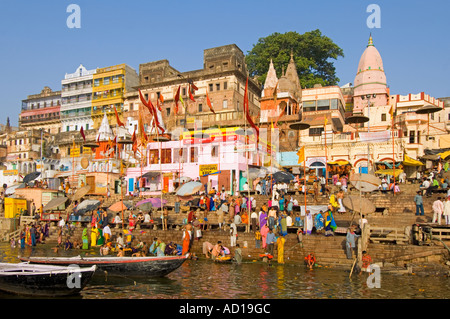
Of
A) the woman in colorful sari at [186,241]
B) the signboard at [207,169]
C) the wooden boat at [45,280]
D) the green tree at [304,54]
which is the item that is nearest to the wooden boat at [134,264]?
the wooden boat at [45,280]

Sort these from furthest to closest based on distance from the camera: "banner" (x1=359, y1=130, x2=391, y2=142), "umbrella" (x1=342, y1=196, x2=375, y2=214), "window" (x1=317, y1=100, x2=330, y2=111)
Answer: "window" (x1=317, y1=100, x2=330, y2=111)
"banner" (x1=359, y1=130, x2=391, y2=142)
"umbrella" (x1=342, y1=196, x2=375, y2=214)

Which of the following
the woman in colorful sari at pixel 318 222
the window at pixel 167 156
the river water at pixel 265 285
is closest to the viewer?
the river water at pixel 265 285

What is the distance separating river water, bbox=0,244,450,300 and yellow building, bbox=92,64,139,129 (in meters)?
39.7

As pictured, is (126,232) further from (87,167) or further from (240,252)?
(87,167)

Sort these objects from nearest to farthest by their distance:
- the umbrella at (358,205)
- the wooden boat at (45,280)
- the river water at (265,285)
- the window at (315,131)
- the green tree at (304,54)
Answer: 1. the wooden boat at (45,280)
2. the river water at (265,285)
3. the umbrella at (358,205)
4. the window at (315,131)
5. the green tree at (304,54)

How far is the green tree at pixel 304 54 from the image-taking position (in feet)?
165

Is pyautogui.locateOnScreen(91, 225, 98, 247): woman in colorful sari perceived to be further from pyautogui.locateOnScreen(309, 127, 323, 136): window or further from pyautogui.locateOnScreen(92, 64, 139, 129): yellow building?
pyautogui.locateOnScreen(92, 64, 139, 129): yellow building

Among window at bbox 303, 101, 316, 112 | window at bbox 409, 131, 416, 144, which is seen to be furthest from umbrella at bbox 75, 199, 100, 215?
window at bbox 409, 131, 416, 144

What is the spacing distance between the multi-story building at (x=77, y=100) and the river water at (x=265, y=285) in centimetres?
4386

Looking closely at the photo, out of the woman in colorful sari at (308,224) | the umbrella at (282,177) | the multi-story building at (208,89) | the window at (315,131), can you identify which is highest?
the multi-story building at (208,89)

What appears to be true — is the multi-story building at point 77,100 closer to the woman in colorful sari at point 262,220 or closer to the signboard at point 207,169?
the signboard at point 207,169

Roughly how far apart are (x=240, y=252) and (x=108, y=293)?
6.05m

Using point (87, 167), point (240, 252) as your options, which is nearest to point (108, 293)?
point (240, 252)

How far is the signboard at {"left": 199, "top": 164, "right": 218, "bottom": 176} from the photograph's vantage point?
3076 cm
